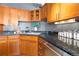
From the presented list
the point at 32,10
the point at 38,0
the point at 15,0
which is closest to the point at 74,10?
the point at 38,0

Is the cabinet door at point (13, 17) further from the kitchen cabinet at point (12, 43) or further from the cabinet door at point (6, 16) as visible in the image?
the kitchen cabinet at point (12, 43)

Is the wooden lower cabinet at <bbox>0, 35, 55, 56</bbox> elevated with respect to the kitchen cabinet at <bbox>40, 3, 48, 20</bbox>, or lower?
lower

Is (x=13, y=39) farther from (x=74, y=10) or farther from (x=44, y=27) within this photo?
(x=74, y=10)

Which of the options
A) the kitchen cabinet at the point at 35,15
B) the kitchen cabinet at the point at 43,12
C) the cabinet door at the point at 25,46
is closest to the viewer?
the kitchen cabinet at the point at 35,15

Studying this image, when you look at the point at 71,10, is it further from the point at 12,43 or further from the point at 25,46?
the point at 12,43

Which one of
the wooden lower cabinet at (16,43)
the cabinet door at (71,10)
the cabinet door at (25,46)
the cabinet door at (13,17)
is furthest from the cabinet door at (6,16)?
the cabinet door at (71,10)

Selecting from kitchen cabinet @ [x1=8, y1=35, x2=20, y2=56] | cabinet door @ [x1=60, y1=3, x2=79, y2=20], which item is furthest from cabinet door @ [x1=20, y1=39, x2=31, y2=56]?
cabinet door @ [x1=60, y1=3, x2=79, y2=20]

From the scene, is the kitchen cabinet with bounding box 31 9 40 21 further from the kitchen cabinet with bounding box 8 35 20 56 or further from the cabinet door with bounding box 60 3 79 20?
the kitchen cabinet with bounding box 8 35 20 56

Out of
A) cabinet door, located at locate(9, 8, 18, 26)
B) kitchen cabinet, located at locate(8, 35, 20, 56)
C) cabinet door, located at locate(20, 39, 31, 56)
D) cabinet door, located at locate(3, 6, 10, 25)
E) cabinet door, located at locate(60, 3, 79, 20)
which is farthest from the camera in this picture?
cabinet door, located at locate(3, 6, 10, 25)

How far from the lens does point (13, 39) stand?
375 centimetres

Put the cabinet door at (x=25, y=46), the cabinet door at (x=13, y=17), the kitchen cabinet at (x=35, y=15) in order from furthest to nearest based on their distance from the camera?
the cabinet door at (x=13, y=17), the cabinet door at (x=25, y=46), the kitchen cabinet at (x=35, y=15)

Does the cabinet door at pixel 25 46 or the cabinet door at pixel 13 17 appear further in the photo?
the cabinet door at pixel 13 17

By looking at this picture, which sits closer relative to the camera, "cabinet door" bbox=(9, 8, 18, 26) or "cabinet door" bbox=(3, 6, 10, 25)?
"cabinet door" bbox=(9, 8, 18, 26)

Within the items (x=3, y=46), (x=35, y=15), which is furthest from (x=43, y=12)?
(x=3, y=46)
